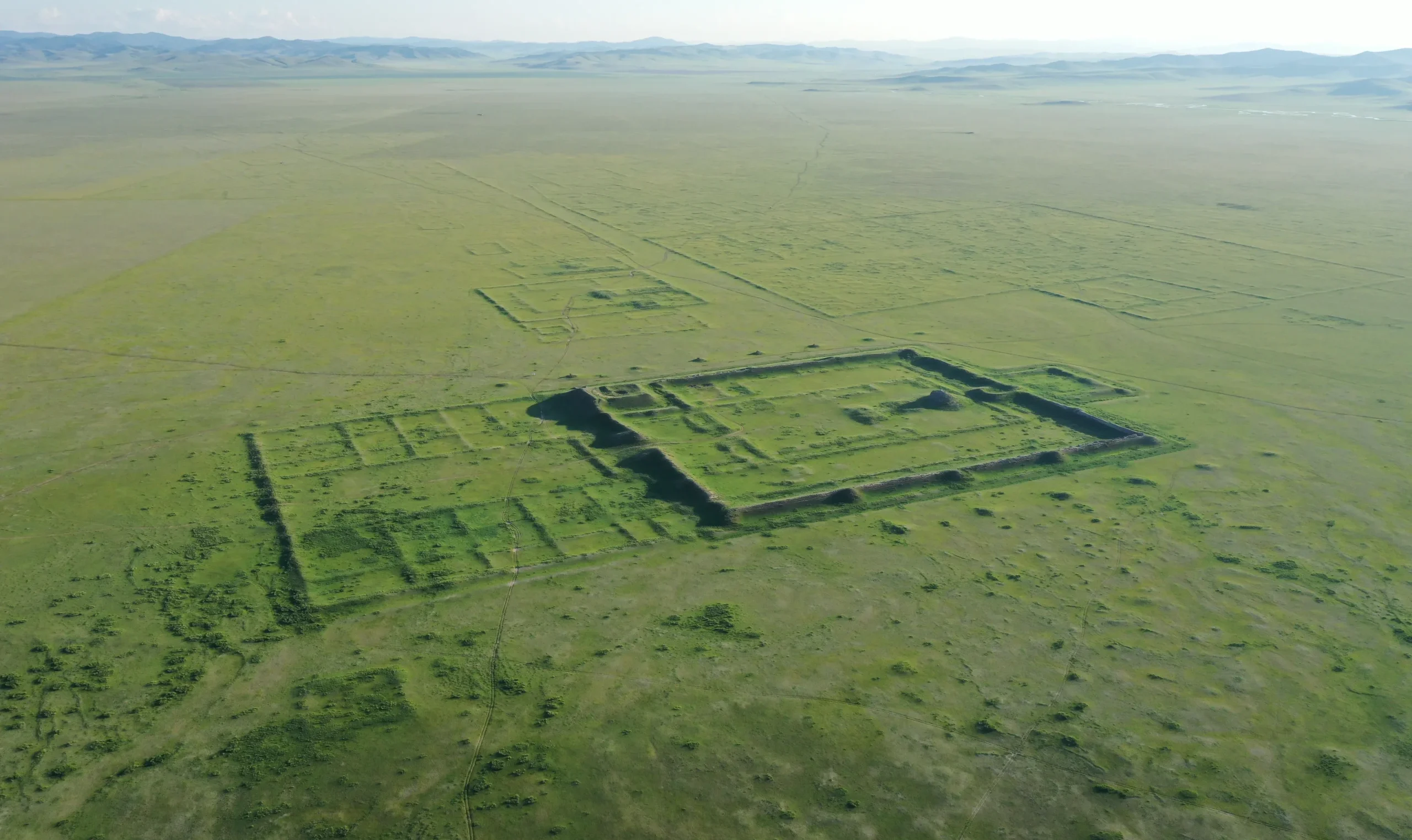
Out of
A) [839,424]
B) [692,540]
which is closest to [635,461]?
[692,540]

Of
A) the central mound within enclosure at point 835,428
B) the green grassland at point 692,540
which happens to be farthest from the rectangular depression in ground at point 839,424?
the green grassland at point 692,540

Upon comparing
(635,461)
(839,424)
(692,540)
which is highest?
(692,540)

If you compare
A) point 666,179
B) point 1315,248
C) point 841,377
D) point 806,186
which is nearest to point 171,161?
point 666,179

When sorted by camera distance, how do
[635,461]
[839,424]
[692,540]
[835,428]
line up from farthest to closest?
[839,424], [835,428], [635,461], [692,540]

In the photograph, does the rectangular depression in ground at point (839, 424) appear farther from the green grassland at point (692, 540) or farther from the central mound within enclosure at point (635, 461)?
the green grassland at point (692, 540)

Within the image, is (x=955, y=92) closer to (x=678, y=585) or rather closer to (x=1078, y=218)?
(x=1078, y=218)

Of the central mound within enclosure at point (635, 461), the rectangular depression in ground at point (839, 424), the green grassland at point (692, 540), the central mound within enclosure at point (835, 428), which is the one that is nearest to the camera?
the green grassland at point (692, 540)

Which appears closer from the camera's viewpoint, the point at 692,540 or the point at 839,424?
the point at 692,540

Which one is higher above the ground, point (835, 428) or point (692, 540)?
point (692, 540)

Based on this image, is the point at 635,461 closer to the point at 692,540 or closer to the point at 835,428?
the point at 692,540
